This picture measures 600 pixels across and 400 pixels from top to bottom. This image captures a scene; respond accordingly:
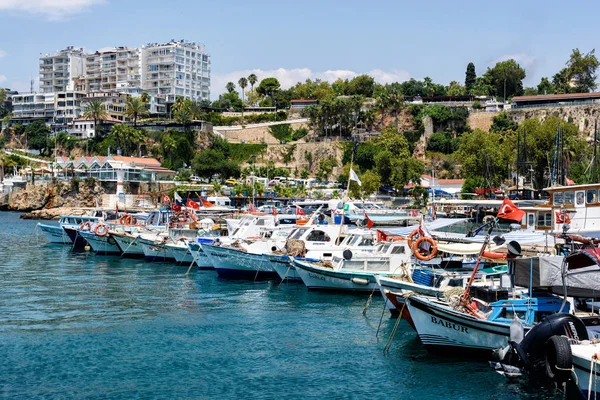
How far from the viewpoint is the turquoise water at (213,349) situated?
67.7 ft

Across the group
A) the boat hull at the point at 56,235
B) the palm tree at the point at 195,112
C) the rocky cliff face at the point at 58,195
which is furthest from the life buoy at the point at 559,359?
the palm tree at the point at 195,112

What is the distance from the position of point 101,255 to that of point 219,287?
63.7 feet

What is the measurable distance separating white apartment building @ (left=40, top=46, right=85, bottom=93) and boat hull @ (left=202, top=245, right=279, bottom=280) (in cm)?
15648

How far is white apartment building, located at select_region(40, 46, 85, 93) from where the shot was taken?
607 ft

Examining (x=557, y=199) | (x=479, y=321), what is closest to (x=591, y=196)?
(x=557, y=199)

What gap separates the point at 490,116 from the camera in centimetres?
12600

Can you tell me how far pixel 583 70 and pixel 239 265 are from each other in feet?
381

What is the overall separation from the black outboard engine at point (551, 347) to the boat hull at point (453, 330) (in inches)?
55.3

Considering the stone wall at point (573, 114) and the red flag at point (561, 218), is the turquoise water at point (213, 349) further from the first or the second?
the stone wall at point (573, 114)

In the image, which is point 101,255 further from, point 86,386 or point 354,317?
point 86,386

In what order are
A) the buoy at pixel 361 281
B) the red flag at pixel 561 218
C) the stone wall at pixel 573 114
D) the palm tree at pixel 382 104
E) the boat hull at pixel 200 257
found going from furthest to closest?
1. the palm tree at pixel 382 104
2. the stone wall at pixel 573 114
3. the boat hull at pixel 200 257
4. the red flag at pixel 561 218
5. the buoy at pixel 361 281

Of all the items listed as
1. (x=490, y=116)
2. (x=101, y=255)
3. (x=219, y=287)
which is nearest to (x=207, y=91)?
(x=490, y=116)

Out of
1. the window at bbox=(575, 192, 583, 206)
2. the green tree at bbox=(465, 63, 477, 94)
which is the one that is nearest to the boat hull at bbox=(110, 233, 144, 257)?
the window at bbox=(575, 192, 583, 206)

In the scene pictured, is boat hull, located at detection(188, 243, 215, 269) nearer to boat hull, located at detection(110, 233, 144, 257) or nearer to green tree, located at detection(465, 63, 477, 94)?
boat hull, located at detection(110, 233, 144, 257)
